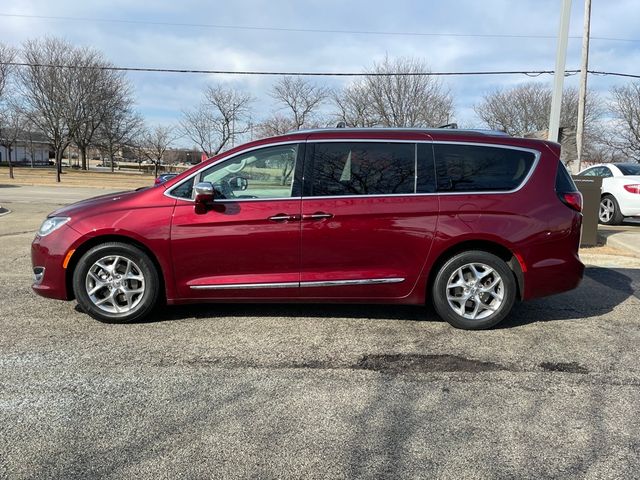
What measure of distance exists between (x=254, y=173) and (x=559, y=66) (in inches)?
289

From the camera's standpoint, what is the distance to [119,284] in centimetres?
448

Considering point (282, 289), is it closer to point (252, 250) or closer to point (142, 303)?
point (252, 250)

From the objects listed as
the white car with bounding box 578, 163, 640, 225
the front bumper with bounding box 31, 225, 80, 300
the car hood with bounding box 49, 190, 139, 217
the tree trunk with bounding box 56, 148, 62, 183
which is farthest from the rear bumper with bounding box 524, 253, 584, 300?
the tree trunk with bounding box 56, 148, 62, 183

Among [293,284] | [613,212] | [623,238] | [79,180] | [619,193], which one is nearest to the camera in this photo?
[293,284]

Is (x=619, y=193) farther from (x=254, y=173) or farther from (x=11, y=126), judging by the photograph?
(x=11, y=126)

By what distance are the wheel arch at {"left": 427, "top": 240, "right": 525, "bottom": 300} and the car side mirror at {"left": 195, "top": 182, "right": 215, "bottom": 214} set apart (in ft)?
6.78

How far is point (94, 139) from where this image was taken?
55.2 meters

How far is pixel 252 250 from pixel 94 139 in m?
57.5

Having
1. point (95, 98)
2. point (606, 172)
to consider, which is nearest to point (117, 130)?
point (95, 98)

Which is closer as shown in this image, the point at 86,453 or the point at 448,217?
the point at 86,453

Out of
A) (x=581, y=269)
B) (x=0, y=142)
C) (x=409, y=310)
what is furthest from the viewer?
(x=0, y=142)

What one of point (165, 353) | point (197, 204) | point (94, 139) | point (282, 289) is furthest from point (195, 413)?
point (94, 139)

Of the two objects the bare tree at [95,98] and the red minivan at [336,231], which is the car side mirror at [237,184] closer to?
the red minivan at [336,231]

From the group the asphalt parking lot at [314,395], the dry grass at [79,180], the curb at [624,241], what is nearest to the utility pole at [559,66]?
the curb at [624,241]
